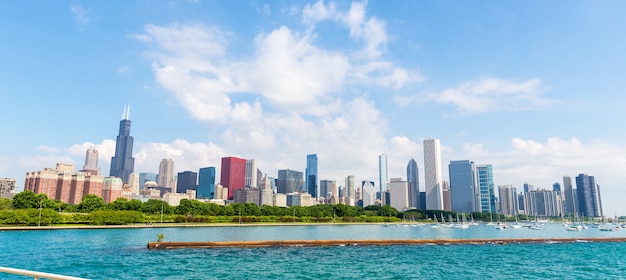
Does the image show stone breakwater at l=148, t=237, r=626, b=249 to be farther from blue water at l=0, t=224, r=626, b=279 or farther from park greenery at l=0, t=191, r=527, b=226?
park greenery at l=0, t=191, r=527, b=226

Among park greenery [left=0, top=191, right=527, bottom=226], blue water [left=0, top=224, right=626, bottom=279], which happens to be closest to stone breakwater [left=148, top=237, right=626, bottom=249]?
blue water [left=0, top=224, right=626, bottom=279]

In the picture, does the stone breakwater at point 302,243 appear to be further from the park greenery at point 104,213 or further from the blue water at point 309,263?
the park greenery at point 104,213

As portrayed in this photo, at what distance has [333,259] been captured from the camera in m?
52.4

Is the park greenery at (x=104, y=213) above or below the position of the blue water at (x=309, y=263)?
above

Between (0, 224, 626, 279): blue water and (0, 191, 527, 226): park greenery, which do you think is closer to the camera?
(0, 224, 626, 279): blue water

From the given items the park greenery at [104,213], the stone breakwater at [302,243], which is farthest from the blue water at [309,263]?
the park greenery at [104,213]

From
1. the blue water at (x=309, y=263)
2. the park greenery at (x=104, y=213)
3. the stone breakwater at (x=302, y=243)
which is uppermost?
the park greenery at (x=104, y=213)

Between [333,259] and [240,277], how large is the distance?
664 inches

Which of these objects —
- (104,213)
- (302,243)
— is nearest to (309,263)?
(302,243)

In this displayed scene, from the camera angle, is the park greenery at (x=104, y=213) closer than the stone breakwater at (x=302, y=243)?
No

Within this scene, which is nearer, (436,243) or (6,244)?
(6,244)

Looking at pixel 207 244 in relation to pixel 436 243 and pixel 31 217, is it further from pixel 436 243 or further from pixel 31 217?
pixel 31 217

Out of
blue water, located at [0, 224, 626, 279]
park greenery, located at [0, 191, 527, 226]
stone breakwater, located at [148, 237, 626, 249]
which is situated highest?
park greenery, located at [0, 191, 527, 226]

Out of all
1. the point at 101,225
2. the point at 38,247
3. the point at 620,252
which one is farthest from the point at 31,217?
the point at 620,252
